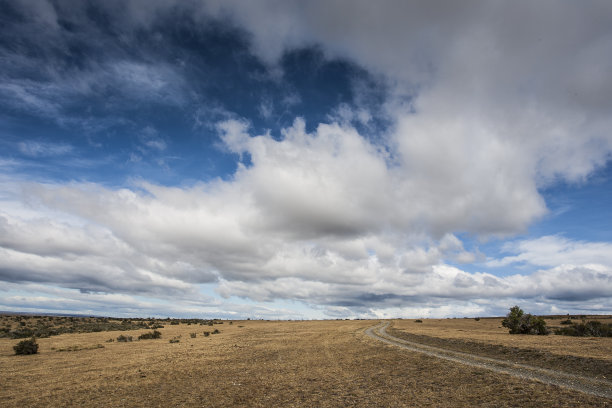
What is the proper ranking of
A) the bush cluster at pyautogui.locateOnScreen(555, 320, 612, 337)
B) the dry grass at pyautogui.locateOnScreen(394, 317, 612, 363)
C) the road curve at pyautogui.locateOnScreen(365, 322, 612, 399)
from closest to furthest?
the road curve at pyautogui.locateOnScreen(365, 322, 612, 399) → the dry grass at pyautogui.locateOnScreen(394, 317, 612, 363) → the bush cluster at pyautogui.locateOnScreen(555, 320, 612, 337)

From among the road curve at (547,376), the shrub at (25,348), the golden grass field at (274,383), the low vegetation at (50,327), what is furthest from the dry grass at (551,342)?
the low vegetation at (50,327)

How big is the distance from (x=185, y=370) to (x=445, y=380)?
1396 centimetres

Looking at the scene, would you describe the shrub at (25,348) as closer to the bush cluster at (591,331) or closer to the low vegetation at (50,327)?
the low vegetation at (50,327)

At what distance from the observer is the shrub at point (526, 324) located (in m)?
42.2

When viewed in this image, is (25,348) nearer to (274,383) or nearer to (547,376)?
(274,383)

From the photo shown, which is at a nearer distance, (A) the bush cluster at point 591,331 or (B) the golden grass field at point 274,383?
(B) the golden grass field at point 274,383

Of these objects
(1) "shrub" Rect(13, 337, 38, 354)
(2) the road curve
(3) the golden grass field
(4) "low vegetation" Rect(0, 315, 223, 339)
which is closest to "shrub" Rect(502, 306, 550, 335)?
(3) the golden grass field

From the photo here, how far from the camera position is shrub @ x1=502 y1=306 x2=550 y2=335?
1660 inches

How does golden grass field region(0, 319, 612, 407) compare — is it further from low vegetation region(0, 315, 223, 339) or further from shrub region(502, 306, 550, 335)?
low vegetation region(0, 315, 223, 339)

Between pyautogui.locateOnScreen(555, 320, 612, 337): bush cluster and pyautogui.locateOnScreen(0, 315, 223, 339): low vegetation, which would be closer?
pyautogui.locateOnScreen(555, 320, 612, 337): bush cluster

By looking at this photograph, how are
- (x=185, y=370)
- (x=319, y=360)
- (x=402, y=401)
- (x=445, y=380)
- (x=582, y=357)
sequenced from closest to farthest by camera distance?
(x=402, y=401)
(x=445, y=380)
(x=582, y=357)
(x=185, y=370)
(x=319, y=360)

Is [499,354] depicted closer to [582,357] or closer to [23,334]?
[582,357]

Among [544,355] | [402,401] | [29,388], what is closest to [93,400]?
[29,388]

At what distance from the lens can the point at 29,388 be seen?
15586mm
